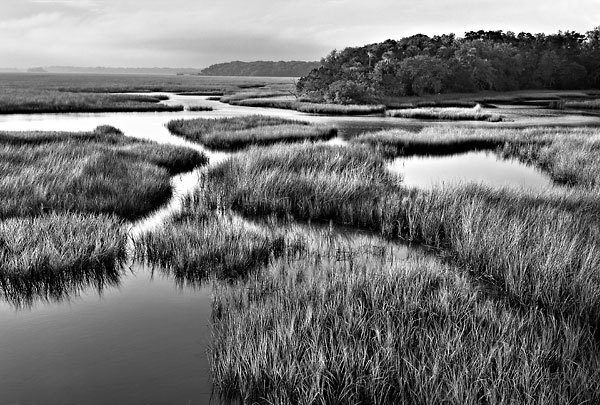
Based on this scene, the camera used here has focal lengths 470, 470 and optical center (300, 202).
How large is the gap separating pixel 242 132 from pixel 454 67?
63369mm

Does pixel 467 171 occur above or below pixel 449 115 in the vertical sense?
below

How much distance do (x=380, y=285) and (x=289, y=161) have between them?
10154mm

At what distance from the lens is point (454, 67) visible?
263ft

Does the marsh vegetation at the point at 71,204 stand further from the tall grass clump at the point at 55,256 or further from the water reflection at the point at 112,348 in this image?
the water reflection at the point at 112,348

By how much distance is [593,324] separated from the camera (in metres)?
6.25

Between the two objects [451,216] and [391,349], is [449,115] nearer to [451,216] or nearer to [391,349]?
[451,216]

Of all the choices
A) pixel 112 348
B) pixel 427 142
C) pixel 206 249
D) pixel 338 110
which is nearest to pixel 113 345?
pixel 112 348

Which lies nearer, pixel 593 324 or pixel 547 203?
pixel 593 324

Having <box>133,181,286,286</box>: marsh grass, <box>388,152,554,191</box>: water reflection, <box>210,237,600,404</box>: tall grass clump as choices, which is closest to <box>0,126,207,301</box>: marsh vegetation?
<box>133,181,286,286</box>: marsh grass

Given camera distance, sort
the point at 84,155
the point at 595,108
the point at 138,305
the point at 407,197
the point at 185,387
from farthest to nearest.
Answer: the point at 595,108
the point at 84,155
the point at 407,197
the point at 138,305
the point at 185,387

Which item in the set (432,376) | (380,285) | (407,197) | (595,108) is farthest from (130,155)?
(595,108)

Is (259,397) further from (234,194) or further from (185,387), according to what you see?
(234,194)

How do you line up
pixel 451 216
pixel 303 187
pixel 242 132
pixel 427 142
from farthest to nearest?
pixel 242 132
pixel 427 142
pixel 303 187
pixel 451 216

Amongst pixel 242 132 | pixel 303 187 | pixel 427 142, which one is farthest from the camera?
pixel 242 132
